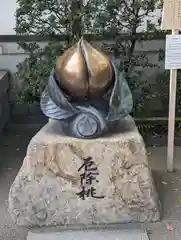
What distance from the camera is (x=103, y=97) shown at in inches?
107

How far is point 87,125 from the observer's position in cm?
260

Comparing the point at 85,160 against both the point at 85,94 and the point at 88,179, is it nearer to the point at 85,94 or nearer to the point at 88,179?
the point at 88,179

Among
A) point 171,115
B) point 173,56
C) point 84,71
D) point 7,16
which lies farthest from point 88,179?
point 7,16

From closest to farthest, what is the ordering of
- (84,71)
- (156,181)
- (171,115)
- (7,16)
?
(84,71) < (156,181) < (171,115) < (7,16)

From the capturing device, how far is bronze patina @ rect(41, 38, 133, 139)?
2.57 meters

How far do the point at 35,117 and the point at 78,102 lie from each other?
6.72 feet

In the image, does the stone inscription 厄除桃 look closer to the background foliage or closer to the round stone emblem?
the round stone emblem

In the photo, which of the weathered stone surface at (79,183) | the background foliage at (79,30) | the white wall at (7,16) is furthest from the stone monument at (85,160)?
the white wall at (7,16)

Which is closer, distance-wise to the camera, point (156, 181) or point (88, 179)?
point (88, 179)

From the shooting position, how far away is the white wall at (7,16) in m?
4.42

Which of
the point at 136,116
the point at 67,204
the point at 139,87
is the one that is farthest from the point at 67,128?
the point at 136,116

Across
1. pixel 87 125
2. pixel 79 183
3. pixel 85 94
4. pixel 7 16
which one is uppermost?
pixel 7 16

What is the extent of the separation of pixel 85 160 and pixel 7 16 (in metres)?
2.44

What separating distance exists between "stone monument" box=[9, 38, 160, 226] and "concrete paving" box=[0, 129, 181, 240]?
0.09m
